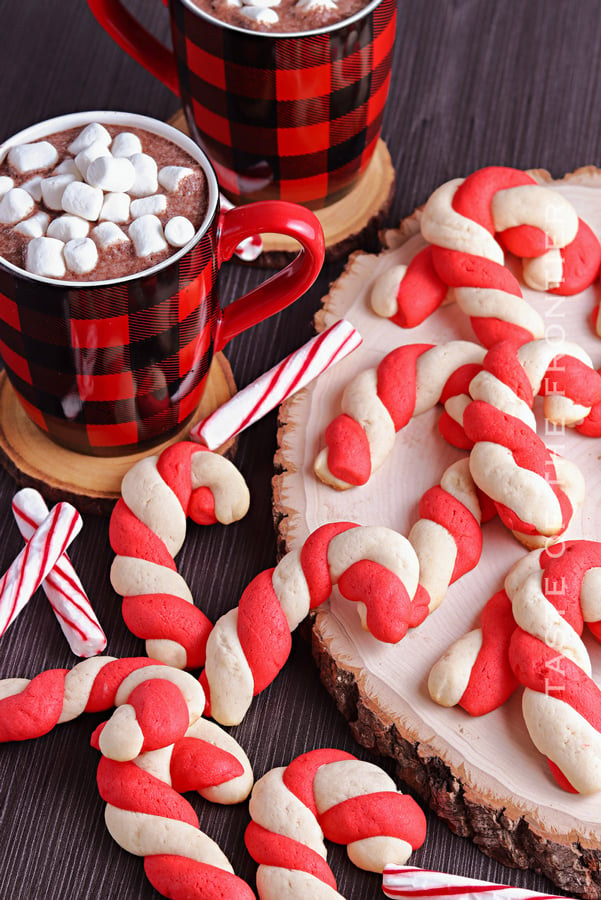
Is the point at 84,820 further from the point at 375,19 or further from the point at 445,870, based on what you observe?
the point at 375,19

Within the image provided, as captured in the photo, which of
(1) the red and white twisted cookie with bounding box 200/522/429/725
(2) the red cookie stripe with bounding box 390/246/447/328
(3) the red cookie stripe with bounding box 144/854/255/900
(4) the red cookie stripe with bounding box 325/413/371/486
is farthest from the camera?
(2) the red cookie stripe with bounding box 390/246/447/328

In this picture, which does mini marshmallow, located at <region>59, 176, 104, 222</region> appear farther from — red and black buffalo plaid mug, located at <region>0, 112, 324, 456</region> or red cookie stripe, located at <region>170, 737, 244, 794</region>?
red cookie stripe, located at <region>170, 737, 244, 794</region>

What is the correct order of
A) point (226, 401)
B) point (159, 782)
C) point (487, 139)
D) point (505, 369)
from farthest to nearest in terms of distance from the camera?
point (487, 139) → point (226, 401) → point (505, 369) → point (159, 782)

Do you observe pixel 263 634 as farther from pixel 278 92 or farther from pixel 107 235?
pixel 278 92

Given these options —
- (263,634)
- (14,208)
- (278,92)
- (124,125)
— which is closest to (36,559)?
(263,634)

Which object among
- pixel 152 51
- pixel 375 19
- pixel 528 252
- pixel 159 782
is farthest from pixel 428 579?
pixel 152 51

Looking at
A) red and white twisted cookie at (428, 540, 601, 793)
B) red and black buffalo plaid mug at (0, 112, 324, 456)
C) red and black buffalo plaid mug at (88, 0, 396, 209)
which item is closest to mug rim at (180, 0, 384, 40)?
red and black buffalo plaid mug at (88, 0, 396, 209)
